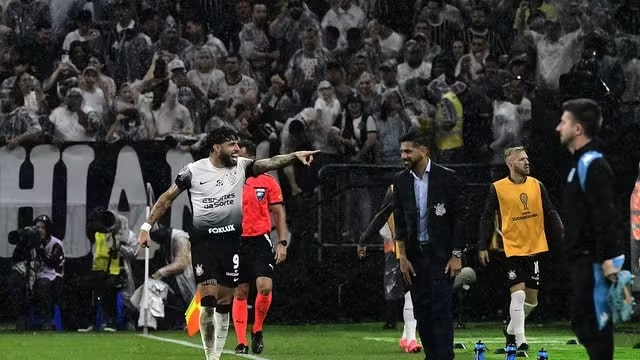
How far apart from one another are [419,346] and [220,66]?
8085mm

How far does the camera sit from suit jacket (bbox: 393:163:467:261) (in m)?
13.0

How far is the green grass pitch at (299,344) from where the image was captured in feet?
57.2

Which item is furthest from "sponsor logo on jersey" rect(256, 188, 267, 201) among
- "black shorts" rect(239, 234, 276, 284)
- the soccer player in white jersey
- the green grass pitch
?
the soccer player in white jersey

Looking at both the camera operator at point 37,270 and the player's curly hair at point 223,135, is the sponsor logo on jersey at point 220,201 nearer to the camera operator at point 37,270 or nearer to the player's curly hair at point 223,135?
the player's curly hair at point 223,135

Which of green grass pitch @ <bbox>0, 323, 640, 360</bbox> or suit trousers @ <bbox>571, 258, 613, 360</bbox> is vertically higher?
suit trousers @ <bbox>571, 258, 613, 360</bbox>

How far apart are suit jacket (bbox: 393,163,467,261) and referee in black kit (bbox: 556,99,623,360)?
322 cm

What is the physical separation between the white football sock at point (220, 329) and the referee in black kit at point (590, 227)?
575 cm

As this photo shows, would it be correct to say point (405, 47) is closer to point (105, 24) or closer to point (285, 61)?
point (285, 61)

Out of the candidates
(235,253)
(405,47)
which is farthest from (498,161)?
(235,253)

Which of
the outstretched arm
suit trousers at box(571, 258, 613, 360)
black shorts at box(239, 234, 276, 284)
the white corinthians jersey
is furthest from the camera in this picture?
black shorts at box(239, 234, 276, 284)

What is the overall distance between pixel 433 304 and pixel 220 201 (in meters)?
2.86

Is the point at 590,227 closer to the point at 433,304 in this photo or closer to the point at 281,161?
the point at 433,304

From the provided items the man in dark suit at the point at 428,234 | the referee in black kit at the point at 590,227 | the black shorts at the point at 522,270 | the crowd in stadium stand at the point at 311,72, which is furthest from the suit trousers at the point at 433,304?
the crowd in stadium stand at the point at 311,72

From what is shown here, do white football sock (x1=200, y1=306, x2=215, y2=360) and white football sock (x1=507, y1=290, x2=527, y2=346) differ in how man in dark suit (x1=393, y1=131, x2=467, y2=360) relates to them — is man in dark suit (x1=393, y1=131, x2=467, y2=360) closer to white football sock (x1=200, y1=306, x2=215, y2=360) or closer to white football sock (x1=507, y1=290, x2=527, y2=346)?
white football sock (x1=200, y1=306, x2=215, y2=360)
